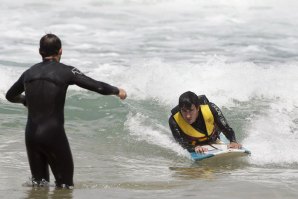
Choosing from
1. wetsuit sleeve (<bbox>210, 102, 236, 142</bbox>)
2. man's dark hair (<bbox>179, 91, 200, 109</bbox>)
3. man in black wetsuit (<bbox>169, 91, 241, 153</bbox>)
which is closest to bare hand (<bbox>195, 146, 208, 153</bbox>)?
man in black wetsuit (<bbox>169, 91, 241, 153</bbox>)

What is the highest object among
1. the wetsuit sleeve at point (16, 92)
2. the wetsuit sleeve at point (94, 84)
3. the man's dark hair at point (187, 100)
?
the wetsuit sleeve at point (94, 84)

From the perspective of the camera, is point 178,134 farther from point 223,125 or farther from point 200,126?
point 223,125

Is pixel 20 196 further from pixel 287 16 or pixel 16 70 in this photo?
pixel 287 16

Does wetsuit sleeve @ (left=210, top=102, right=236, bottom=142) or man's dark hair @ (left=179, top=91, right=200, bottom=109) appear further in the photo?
wetsuit sleeve @ (left=210, top=102, right=236, bottom=142)

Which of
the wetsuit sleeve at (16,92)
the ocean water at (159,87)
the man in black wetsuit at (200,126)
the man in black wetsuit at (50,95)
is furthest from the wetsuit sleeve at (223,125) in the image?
the wetsuit sleeve at (16,92)

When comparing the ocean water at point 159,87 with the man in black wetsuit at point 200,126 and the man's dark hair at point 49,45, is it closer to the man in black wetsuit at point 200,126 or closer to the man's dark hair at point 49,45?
the man in black wetsuit at point 200,126

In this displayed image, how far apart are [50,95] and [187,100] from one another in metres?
3.12

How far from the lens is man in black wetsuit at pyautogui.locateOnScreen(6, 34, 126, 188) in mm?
4938

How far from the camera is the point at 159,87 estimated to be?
47.1ft

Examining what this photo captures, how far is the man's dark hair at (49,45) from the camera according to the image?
195 inches

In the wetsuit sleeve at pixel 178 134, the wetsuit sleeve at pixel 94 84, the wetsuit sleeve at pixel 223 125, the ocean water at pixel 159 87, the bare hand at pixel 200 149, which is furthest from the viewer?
the wetsuit sleeve at pixel 178 134

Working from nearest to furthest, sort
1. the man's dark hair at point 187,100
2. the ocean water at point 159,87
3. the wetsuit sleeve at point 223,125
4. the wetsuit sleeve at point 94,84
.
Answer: the wetsuit sleeve at point 94,84
the ocean water at point 159,87
the man's dark hair at point 187,100
the wetsuit sleeve at point 223,125

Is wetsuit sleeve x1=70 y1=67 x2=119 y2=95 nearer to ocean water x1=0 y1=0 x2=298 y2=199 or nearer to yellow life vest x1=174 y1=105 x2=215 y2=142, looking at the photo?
ocean water x1=0 y1=0 x2=298 y2=199

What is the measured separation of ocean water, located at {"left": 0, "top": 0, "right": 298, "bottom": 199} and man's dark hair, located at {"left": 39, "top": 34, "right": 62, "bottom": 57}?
112 cm
